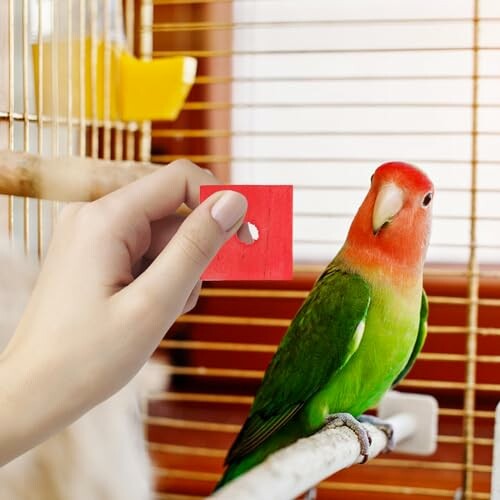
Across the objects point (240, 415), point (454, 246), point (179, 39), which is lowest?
point (240, 415)

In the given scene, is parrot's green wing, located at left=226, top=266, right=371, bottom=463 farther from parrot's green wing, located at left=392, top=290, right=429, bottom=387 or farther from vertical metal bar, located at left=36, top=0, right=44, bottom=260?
vertical metal bar, located at left=36, top=0, right=44, bottom=260

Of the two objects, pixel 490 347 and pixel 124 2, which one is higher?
pixel 124 2

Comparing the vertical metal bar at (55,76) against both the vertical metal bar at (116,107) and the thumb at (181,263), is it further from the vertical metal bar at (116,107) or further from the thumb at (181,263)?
the thumb at (181,263)

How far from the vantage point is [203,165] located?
0.64 meters

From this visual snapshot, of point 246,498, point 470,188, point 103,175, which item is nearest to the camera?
point 246,498

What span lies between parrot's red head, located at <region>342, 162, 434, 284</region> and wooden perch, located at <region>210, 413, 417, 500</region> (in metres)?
0.10

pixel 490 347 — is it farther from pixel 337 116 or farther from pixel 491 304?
pixel 337 116

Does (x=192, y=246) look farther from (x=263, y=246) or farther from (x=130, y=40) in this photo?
(x=130, y=40)

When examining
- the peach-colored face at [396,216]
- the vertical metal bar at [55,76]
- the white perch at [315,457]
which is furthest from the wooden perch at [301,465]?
the vertical metal bar at [55,76]

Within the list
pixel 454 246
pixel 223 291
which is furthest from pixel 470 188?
pixel 223 291

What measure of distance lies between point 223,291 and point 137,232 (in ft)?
0.75

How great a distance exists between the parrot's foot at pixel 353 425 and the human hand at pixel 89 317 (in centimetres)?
19

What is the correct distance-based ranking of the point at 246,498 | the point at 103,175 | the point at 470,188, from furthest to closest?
the point at 470,188
the point at 103,175
the point at 246,498

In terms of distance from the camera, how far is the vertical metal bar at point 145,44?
24.4 inches
